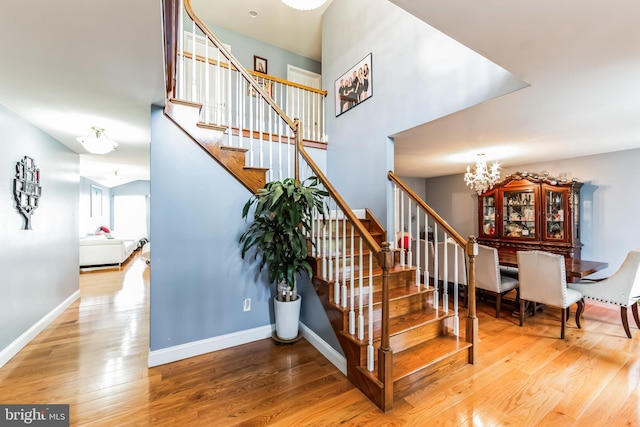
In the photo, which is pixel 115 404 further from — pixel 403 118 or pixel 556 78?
pixel 556 78

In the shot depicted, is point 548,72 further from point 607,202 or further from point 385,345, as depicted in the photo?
point 607,202

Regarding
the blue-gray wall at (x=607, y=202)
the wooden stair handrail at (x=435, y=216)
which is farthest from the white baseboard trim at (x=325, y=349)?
the blue-gray wall at (x=607, y=202)

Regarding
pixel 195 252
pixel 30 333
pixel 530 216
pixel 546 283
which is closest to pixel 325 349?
pixel 195 252

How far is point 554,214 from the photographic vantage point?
4.17 meters

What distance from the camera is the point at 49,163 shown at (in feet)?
10.2

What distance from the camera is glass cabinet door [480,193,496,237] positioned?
4.91 metres

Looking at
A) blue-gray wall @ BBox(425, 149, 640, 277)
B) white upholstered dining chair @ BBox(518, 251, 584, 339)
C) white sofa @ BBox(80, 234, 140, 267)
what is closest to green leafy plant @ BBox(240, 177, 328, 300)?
white upholstered dining chair @ BBox(518, 251, 584, 339)

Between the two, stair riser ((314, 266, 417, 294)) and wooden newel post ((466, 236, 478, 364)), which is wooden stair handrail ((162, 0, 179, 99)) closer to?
stair riser ((314, 266, 417, 294))

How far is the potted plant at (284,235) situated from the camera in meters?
2.32

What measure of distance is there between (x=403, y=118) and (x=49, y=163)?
13.5ft

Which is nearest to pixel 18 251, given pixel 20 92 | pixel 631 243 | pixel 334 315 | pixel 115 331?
pixel 115 331

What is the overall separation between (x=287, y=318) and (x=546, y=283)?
9.00 feet

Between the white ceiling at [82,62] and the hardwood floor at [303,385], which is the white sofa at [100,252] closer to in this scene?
the hardwood floor at [303,385]

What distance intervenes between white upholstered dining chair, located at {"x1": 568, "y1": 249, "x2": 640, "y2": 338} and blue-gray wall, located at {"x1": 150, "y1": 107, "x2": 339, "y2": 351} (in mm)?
2909
